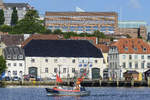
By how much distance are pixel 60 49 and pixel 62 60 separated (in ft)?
11.6

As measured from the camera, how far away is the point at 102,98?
121250mm

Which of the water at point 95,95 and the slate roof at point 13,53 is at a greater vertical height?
the slate roof at point 13,53

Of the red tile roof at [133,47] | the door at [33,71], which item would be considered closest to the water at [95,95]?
the red tile roof at [133,47]

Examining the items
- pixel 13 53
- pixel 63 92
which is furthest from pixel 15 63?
pixel 63 92

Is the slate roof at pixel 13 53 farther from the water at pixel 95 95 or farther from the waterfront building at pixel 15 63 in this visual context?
the water at pixel 95 95

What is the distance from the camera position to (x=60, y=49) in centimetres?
18988

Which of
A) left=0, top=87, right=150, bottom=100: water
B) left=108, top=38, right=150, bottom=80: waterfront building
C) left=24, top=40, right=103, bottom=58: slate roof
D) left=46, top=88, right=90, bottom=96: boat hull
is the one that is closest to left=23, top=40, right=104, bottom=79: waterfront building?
left=24, top=40, right=103, bottom=58: slate roof

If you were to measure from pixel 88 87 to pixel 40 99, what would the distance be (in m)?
38.8

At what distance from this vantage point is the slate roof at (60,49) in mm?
187750

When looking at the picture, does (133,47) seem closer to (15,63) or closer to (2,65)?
(15,63)

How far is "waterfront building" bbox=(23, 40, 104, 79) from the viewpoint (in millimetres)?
185875

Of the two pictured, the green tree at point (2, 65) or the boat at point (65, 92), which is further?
the green tree at point (2, 65)

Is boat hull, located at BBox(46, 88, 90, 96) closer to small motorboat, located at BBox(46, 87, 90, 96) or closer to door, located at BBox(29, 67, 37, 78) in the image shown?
small motorboat, located at BBox(46, 87, 90, 96)

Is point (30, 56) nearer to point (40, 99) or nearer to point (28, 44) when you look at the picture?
point (28, 44)
